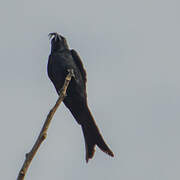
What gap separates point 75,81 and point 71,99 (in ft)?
0.86

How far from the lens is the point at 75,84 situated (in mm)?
6547

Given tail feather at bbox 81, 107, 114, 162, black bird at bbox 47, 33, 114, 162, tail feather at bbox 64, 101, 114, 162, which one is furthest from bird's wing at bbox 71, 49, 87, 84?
tail feather at bbox 81, 107, 114, 162

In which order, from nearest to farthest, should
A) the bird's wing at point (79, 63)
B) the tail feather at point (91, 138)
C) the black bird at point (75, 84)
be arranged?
the tail feather at point (91, 138), the black bird at point (75, 84), the bird's wing at point (79, 63)

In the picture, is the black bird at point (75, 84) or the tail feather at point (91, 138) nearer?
the tail feather at point (91, 138)

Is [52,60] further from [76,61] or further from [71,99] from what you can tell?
[71,99]

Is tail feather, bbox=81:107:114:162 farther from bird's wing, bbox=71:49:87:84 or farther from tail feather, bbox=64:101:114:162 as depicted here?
bird's wing, bbox=71:49:87:84

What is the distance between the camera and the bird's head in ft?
24.5

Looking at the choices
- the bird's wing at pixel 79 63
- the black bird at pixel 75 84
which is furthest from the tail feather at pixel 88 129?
the bird's wing at pixel 79 63

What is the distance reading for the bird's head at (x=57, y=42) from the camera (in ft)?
24.5

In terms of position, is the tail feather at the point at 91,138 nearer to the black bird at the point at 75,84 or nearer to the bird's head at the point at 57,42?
the black bird at the point at 75,84

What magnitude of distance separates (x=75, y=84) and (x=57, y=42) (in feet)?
→ 4.12

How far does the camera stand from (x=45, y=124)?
2822 mm


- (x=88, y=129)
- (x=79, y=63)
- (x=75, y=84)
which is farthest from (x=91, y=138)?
(x=79, y=63)

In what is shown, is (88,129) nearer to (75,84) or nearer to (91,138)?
(91,138)
